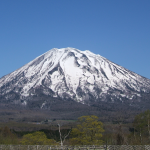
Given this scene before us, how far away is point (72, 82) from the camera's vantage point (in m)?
159

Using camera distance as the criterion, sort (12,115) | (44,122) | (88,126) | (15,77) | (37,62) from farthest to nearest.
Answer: (37,62), (15,77), (12,115), (44,122), (88,126)

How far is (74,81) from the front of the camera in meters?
160

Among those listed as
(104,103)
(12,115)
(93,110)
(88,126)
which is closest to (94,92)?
(104,103)

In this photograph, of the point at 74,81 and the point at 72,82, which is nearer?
the point at 72,82

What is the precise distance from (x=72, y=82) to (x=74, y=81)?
1.47 metres

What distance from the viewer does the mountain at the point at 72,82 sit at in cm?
14688

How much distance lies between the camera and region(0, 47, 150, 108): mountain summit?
489 feet

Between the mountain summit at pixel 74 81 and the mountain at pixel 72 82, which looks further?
the mountain summit at pixel 74 81

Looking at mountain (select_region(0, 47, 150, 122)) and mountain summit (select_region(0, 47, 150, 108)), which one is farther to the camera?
mountain summit (select_region(0, 47, 150, 108))

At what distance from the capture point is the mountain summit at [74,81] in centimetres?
14912

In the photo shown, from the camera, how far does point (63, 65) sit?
173125 millimetres

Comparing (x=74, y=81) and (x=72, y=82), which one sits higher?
(x=74, y=81)

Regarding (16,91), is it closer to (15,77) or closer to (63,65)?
(15,77)

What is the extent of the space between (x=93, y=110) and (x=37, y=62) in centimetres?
6990
